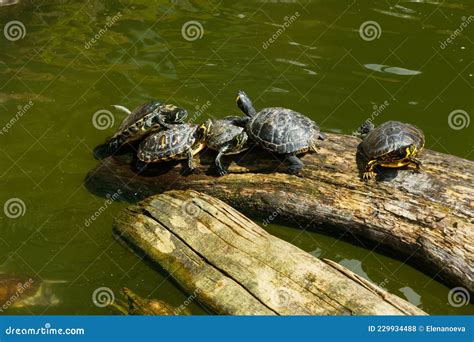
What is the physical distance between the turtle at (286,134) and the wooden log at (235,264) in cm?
105

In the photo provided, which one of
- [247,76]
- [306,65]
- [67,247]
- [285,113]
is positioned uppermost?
[306,65]

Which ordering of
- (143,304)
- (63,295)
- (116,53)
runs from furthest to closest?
(116,53), (63,295), (143,304)

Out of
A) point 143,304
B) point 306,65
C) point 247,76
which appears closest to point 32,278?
point 143,304

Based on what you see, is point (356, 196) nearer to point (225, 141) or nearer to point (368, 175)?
point (368, 175)

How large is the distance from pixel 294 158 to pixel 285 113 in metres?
0.76

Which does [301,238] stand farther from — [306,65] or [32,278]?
[306,65]

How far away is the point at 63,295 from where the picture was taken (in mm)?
6684
